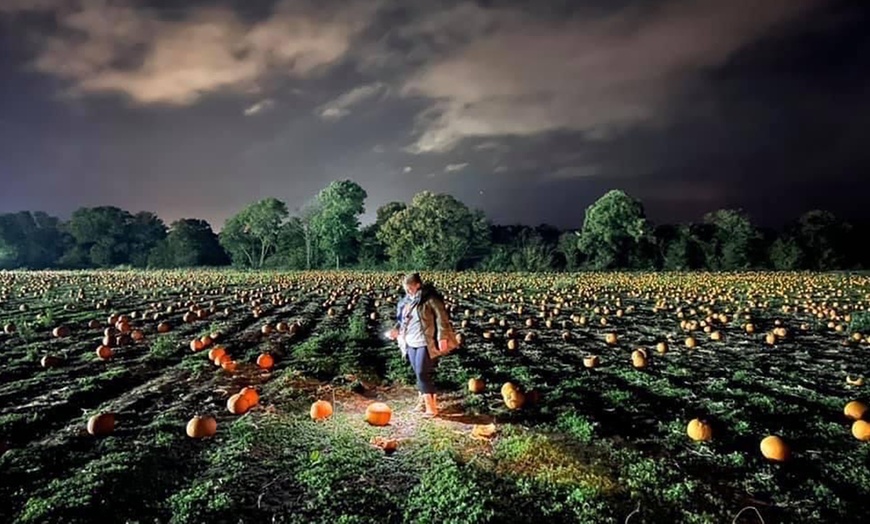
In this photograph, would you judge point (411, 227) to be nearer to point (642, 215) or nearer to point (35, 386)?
point (642, 215)

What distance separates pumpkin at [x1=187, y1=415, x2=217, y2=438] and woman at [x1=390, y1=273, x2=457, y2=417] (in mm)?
2741

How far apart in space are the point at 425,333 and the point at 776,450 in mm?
4381

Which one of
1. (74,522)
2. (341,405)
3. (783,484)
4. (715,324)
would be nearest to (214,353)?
(341,405)

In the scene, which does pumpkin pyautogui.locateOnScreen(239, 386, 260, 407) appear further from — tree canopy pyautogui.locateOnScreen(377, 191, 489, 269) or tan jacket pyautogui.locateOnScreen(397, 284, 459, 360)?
tree canopy pyautogui.locateOnScreen(377, 191, 489, 269)

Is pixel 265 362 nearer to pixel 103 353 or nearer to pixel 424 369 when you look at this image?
pixel 103 353

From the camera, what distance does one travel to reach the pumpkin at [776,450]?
5820mm

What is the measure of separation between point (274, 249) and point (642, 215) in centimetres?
4677

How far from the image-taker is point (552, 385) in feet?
30.6

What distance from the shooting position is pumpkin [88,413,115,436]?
6672 mm

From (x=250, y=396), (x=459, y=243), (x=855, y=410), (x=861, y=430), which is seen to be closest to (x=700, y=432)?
(x=861, y=430)

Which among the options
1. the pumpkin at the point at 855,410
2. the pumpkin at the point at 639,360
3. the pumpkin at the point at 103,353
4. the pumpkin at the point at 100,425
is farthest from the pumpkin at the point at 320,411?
the pumpkin at the point at 855,410

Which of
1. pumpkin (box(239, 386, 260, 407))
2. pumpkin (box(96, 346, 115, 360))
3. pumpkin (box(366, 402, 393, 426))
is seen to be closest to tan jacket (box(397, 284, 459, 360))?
pumpkin (box(366, 402, 393, 426))

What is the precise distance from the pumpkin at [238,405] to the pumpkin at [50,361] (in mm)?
5270

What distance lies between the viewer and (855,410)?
22.9 ft
